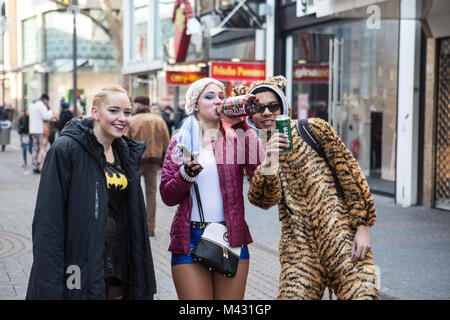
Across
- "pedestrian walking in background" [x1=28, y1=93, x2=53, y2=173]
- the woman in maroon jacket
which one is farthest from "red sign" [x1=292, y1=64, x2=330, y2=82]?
the woman in maroon jacket

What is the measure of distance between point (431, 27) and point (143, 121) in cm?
531

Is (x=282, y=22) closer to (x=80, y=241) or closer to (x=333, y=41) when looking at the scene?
(x=333, y=41)

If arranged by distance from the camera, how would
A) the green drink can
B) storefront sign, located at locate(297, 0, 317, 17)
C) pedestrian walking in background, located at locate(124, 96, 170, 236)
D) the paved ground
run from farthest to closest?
storefront sign, located at locate(297, 0, 317, 17) < pedestrian walking in background, located at locate(124, 96, 170, 236) < the paved ground < the green drink can

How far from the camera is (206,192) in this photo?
12.5 ft

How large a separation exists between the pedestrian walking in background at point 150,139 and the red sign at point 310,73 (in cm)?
694

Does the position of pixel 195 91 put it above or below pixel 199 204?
above

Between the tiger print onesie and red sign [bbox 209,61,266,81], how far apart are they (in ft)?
39.1

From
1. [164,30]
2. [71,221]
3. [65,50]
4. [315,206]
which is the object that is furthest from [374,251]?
[65,50]

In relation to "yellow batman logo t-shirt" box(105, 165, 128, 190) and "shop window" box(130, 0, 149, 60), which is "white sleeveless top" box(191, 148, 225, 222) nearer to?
"yellow batman logo t-shirt" box(105, 165, 128, 190)

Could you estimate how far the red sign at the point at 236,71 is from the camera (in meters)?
15.5

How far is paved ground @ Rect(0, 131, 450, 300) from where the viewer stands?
662cm

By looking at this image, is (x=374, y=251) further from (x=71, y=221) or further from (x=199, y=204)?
(x=71, y=221)

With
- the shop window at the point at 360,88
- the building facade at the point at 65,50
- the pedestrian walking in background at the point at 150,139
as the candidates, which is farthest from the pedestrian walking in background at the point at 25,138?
the building facade at the point at 65,50

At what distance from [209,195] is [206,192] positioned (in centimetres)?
2
